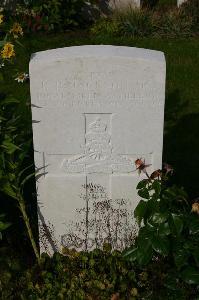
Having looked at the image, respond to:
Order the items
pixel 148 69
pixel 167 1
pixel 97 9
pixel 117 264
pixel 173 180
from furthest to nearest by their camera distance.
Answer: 1. pixel 167 1
2. pixel 97 9
3. pixel 173 180
4. pixel 117 264
5. pixel 148 69

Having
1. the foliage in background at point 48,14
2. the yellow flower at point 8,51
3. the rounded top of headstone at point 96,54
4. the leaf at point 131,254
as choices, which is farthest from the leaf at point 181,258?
the foliage in background at point 48,14

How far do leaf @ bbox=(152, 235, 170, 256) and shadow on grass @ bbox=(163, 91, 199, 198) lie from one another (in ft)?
5.65

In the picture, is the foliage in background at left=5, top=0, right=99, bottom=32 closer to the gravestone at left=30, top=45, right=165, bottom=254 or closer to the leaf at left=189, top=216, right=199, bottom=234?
the gravestone at left=30, top=45, right=165, bottom=254

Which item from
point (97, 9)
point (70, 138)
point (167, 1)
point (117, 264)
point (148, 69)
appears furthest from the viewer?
point (167, 1)

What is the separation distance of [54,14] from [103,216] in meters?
5.68

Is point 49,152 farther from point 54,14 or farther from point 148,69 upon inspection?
point 54,14

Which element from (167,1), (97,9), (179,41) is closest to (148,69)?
(179,41)

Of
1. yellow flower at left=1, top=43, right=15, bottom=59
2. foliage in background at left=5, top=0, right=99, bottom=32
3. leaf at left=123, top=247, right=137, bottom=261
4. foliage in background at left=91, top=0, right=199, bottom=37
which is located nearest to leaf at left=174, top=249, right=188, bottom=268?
leaf at left=123, top=247, right=137, bottom=261

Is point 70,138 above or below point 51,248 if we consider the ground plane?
above

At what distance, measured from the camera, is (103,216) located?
13.7ft

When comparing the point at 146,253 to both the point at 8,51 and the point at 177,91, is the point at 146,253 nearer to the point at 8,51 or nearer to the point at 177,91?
the point at 8,51

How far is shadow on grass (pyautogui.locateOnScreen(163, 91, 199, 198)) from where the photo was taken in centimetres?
537

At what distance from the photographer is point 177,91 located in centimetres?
716

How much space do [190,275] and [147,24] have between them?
257 inches
